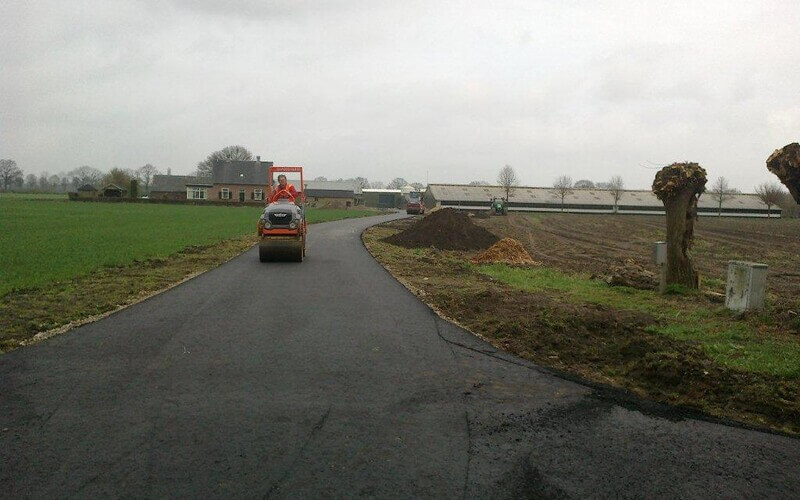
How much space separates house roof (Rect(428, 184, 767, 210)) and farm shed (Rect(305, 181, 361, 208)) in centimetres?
1636

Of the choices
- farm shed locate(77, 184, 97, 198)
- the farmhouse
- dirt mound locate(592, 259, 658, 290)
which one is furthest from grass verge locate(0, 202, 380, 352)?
the farmhouse

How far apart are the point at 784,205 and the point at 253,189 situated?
264 feet

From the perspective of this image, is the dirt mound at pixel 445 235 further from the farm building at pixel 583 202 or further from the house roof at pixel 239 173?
the house roof at pixel 239 173

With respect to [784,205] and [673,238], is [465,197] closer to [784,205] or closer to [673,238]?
[784,205]

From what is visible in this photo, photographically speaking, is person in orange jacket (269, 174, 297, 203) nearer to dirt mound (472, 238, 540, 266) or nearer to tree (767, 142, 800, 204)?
dirt mound (472, 238, 540, 266)

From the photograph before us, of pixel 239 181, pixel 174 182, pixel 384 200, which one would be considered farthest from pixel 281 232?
pixel 384 200

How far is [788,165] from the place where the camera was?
8.89 m

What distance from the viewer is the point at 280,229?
17.3 metres

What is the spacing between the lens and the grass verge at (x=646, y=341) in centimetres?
643

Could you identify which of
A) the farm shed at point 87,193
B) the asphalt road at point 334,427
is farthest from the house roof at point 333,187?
the asphalt road at point 334,427

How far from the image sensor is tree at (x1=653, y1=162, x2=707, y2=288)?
43.0 ft

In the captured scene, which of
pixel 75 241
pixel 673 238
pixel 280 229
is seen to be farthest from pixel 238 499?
pixel 75 241

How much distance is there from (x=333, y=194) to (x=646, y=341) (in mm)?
110728

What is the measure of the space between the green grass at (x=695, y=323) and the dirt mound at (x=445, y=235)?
10.3m
